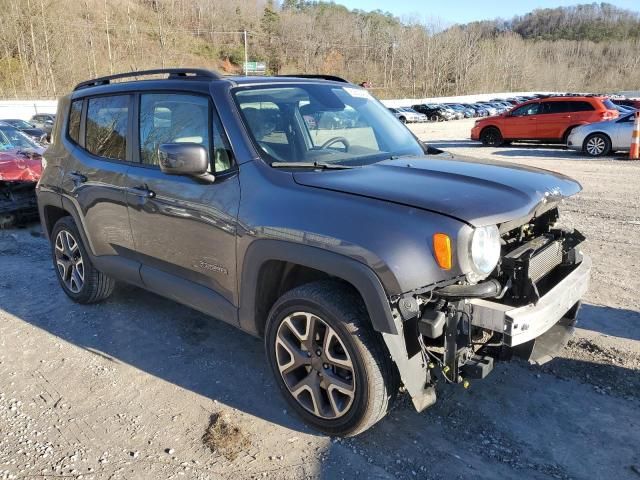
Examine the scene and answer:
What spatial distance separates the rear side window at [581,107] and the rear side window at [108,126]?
55.2 feet

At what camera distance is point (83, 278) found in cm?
482

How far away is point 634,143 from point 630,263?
10481 millimetres

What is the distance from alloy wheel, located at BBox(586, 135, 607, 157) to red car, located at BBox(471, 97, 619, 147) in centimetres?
212

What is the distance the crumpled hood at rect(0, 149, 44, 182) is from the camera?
308 inches

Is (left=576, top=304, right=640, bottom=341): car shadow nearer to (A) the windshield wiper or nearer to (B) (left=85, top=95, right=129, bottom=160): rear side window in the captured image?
(A) the windshield wiper

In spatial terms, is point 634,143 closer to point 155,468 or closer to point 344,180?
point 344,180

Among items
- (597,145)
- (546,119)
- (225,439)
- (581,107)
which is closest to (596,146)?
(597,145)

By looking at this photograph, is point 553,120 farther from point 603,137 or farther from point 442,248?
point 442,248

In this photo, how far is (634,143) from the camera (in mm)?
14484

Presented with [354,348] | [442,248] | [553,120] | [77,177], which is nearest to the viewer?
[442,248]

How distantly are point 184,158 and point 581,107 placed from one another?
17.6m

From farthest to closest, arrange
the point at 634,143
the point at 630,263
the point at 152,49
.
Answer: the point at 152,49 → the point at 634,143 → the point at 630,263

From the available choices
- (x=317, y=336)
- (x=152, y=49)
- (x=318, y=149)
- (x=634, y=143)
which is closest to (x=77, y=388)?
(x=317, y=336)

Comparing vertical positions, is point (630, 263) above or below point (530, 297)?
below
